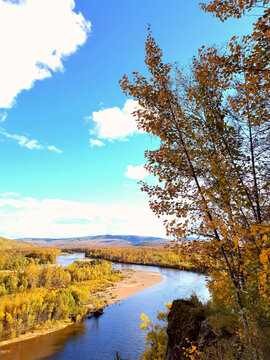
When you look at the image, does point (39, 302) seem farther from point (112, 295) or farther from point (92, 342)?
point (112, 295)

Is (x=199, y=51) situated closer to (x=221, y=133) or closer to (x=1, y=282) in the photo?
(x=221, y=133)

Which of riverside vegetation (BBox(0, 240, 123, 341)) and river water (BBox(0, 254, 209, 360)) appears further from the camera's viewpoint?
riverside vegetation (BBox(0, 240, 123, 341))

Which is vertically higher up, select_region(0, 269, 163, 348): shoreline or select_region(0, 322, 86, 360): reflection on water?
select_region(0, 322, 86, 360): reflection on water

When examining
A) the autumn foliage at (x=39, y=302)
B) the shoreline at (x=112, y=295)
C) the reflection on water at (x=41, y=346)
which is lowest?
the shoreline at (x=112, y=295)

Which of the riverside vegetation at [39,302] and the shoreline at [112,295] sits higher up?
the riverside vegetation at [39,302]

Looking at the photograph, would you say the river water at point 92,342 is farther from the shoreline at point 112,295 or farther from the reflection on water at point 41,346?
the shoreline at point 112,295

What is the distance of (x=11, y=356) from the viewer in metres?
A: 29.4

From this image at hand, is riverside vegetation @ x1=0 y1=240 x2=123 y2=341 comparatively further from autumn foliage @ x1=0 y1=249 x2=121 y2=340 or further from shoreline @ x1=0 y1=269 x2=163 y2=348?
shoreline @ x1=0 y1=269 x2=163 y2=348

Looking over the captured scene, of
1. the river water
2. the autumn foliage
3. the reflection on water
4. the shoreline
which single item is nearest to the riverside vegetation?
the autumn foliage

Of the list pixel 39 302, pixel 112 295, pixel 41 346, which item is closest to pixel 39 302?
pixel 39 302

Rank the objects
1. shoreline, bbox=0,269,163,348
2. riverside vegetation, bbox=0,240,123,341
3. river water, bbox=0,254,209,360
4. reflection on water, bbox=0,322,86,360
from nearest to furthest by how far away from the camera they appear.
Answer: river water, bbox=0,254,209,360 < reflection on water, bbox=0,322,86,360 < shoreline, bbox=0,269,163,348 < riverside vegetation, bbox=0,240,123,341

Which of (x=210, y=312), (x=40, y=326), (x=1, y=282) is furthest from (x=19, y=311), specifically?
(x=210, y=312)

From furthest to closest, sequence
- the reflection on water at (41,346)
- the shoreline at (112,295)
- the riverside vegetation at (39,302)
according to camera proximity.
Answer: the riverside vegetation at (39,302), the shoreline at (112,295), the reflection on water at (41,346)

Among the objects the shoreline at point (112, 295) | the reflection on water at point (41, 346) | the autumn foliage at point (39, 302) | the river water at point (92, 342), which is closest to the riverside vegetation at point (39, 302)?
the autumn foliage at point (39, 302)
